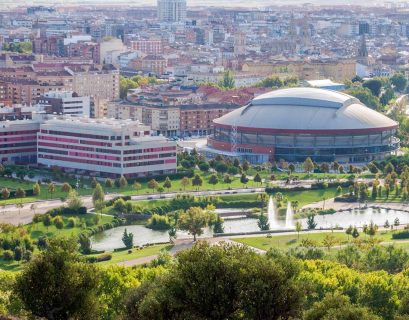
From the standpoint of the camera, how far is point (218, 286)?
19.1 metres

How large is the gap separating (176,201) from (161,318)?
18.7 m

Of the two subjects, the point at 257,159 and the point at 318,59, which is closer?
the point at 257,159

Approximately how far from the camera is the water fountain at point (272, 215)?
35750 millimetres

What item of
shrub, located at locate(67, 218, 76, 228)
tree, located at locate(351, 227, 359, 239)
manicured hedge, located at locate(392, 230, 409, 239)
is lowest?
shrub, located at locate(67, 218, 76, 228)

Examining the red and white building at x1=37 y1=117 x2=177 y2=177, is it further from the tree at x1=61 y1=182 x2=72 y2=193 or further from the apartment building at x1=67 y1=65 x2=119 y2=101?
the apartment building at x1=67 y1=65 x2=119 y2=101

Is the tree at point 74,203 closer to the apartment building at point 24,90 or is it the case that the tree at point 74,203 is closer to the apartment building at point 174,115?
the apartment building at point 174,115

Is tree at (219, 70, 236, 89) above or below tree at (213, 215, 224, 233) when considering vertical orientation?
below

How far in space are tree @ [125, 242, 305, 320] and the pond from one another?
1283cm

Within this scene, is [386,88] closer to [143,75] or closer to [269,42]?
[143,75]

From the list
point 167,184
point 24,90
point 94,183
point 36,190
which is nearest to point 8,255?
point 36,190

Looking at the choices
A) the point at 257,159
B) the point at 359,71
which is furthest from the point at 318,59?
the point at 257,159

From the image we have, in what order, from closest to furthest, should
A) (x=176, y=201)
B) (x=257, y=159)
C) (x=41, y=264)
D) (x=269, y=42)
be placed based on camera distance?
(x=41, y=264) < (x=176, y=201) < (x=257, y=159) < (x=269, y=42)

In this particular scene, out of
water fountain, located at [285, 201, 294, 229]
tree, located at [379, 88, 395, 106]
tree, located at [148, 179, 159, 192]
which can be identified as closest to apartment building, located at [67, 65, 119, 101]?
tree, located at [379, 88, 395, 106]

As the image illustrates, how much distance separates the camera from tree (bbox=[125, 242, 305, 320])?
19.1 meters
